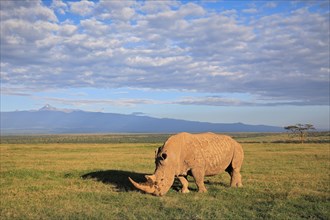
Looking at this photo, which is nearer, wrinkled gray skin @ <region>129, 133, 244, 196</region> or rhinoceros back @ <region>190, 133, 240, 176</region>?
wrinkled gray skin @ <region>129, 133, 244, 196</region>

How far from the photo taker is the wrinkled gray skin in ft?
51.8

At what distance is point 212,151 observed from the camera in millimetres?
17906

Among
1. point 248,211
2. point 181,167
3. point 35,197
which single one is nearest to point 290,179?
point 181,167

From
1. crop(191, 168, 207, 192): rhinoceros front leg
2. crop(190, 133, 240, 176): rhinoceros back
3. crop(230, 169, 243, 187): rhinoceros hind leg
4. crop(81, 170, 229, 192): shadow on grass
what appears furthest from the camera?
crop(230, 169, 243, 187): rhinoceros hind leg

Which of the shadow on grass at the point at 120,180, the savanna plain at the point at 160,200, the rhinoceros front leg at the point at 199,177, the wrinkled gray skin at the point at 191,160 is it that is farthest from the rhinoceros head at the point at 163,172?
the shadow on grass at the point at 120,180

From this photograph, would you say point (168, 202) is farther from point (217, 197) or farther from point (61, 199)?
point (61, 199)

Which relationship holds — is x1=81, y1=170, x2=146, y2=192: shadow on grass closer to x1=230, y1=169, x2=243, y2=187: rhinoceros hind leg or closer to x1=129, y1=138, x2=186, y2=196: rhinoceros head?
x1=129, y1=138, x2=186, y2=196: rhinoceros head

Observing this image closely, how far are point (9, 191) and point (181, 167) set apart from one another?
8101 mm

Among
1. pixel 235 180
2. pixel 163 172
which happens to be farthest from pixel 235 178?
pixel 163 172

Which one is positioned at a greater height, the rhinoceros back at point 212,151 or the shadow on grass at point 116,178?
the rhinoceros back at point 212,151

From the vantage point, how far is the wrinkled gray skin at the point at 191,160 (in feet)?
51.8

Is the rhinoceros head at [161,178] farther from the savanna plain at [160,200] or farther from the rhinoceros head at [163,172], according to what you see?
the savanna plain at [160,200]

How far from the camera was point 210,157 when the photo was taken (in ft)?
58.0

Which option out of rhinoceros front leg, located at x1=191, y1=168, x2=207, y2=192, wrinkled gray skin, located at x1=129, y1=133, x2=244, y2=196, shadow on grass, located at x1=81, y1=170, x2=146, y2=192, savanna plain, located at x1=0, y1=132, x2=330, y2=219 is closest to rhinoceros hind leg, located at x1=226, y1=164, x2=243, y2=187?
wrinkled gray skin, located at x1=129, y1=133, x2=244, y2=196
